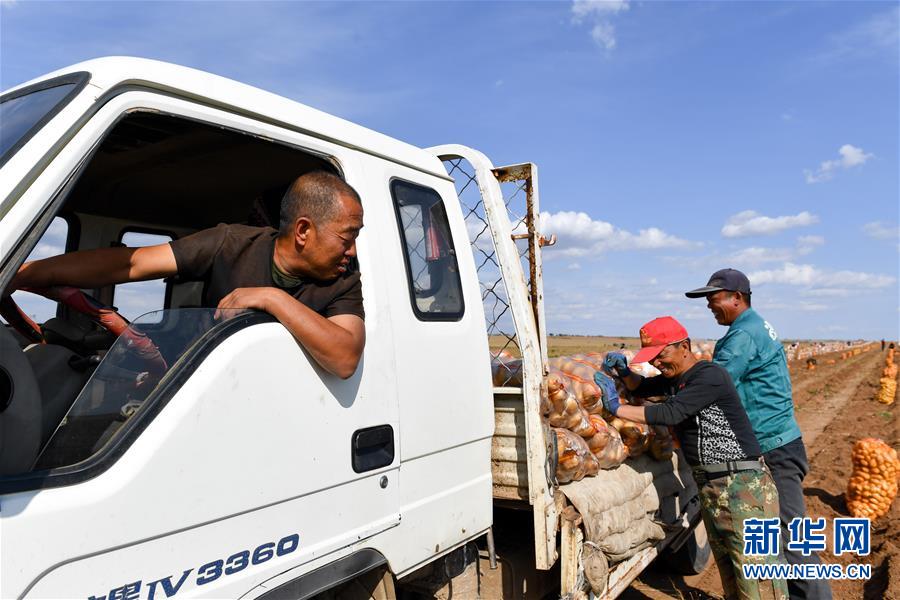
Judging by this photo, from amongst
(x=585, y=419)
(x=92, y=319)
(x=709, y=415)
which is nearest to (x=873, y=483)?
(x=709, y=415)

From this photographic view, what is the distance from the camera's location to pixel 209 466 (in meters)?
1.82

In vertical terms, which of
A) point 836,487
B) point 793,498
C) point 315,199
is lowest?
point 836,487

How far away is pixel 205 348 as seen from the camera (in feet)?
→ 6.23

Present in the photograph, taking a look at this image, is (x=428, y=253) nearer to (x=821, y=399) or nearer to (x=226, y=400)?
(x=226, y=400)

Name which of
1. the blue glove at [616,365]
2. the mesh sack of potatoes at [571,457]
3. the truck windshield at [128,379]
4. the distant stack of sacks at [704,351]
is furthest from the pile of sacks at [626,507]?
the truck windshield at [128,379]

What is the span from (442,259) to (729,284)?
289 centimetres

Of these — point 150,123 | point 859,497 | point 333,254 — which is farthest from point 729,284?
point 859,497

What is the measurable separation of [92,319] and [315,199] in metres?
0.82

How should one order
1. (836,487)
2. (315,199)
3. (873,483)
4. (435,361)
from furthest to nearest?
(836,487) → (873,483) → (435,361) → (315,199)

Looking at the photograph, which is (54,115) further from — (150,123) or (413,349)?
(413,349)

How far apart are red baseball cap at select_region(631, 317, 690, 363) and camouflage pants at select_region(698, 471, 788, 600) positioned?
0.93 m

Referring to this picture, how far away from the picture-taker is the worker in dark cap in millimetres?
4766

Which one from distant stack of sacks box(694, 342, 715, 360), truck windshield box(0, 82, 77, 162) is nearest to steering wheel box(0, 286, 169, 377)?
truck windshield box(0, 82, 77, 162)

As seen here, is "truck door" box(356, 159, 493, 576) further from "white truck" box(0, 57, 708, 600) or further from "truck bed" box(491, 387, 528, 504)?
"truck bed" box(491, 387, 528, 504)
